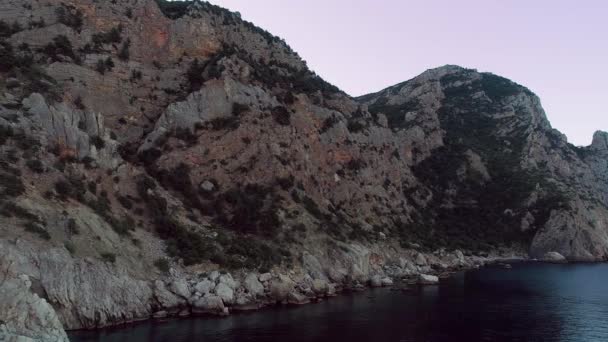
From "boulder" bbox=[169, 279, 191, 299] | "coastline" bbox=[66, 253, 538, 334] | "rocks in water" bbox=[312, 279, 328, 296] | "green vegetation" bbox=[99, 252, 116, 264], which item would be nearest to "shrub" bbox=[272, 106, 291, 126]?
"coastline" bbox=[66, 253, 538, 334]

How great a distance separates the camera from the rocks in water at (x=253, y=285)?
53406 millimetres

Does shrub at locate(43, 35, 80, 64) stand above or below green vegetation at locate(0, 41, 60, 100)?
above

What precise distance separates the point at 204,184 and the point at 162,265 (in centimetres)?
2186

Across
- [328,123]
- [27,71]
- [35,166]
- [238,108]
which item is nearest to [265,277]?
[35,166]

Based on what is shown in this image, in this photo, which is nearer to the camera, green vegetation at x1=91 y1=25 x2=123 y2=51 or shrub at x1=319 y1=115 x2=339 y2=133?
green vegetation at x1=91 y1=25 x2=123 y2=51

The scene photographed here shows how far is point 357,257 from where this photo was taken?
70625mm

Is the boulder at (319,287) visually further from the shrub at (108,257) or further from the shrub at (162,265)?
the shrub at (108,257)

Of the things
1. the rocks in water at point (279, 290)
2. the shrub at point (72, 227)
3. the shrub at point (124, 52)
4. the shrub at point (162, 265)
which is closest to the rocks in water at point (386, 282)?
the rocks in water at point (279, 290)

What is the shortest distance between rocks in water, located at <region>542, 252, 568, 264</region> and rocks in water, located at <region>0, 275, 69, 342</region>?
11003 cm

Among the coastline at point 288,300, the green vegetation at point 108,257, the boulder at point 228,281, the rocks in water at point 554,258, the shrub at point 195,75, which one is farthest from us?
the rocks in water at point 554,258

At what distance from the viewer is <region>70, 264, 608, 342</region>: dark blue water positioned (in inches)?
1566

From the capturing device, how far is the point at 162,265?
50.7m

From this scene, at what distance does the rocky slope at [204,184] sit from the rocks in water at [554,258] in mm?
3372

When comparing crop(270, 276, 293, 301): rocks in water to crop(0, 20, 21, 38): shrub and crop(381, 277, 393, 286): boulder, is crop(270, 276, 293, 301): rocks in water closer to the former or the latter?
crop(381, 277, 393, 286): boulder
